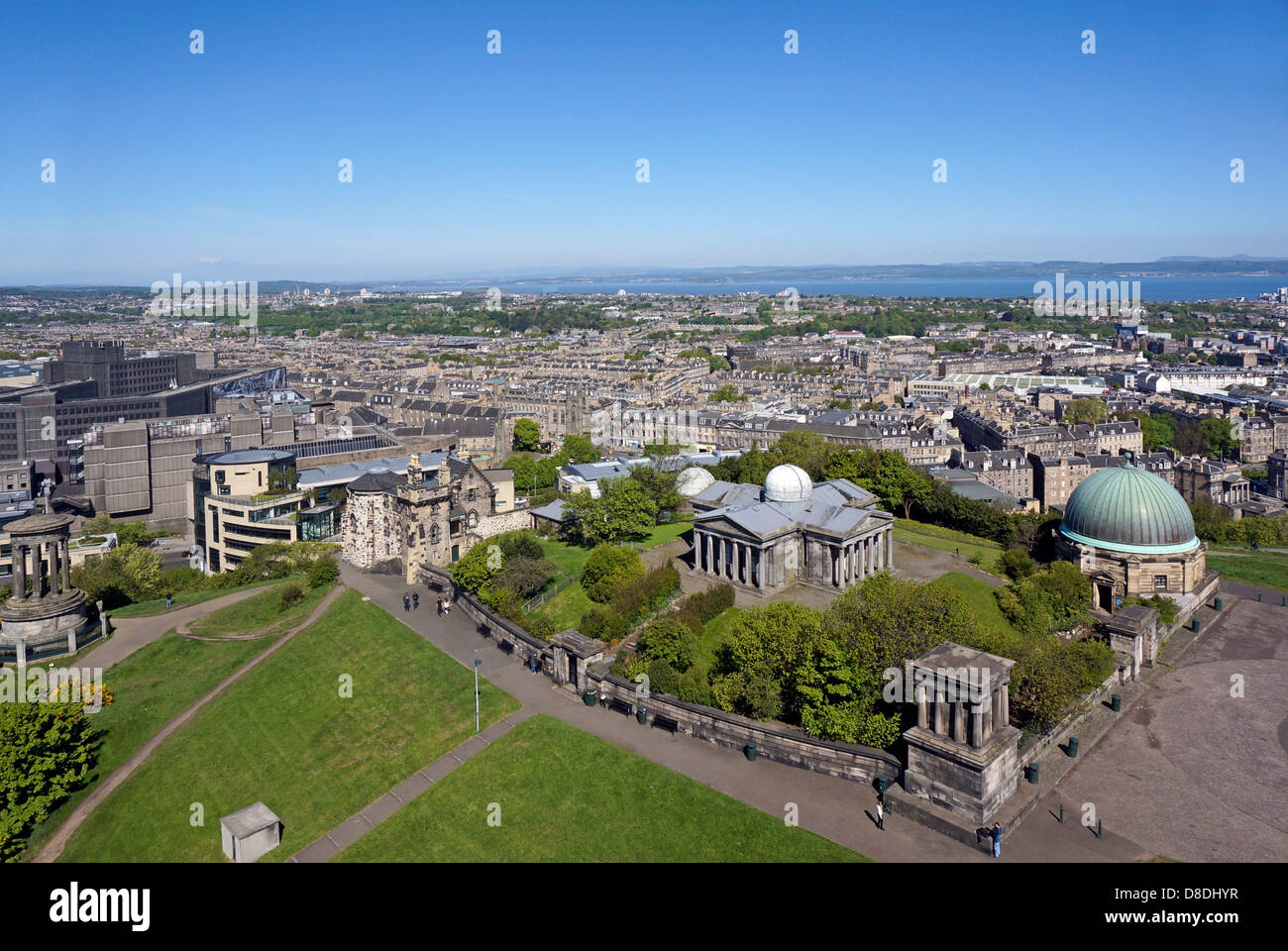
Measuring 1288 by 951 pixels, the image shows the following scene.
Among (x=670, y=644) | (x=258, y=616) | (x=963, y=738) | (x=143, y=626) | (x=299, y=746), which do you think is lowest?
(x=299, y=746)

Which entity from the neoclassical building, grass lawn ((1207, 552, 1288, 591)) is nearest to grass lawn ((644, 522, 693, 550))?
the neoclassical building

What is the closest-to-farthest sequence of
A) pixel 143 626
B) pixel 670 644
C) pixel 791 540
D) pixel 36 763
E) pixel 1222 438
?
pixel 36 763 → pixel 670 644 → pixel 143 626 → pixel 791 540 → pixel 1222 438

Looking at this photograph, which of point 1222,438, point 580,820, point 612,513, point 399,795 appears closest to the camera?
point 580,820

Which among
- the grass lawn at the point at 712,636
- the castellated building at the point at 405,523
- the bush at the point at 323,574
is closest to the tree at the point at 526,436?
the castellated building at the point at 405,523

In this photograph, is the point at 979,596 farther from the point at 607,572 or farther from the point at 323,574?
the point at 323,574

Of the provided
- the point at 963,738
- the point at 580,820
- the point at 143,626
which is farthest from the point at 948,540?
the point at 143,626
